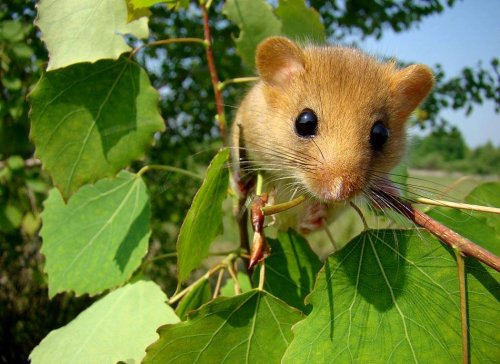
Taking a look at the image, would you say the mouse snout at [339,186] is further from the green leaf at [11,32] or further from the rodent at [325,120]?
the green leaf at [11,32]

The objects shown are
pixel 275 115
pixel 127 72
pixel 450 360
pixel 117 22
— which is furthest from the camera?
pixel 275 115

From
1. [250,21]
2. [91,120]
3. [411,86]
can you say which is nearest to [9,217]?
[91,120]

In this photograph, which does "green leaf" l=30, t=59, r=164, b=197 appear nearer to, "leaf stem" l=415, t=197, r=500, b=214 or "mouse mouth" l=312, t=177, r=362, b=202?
"mouse mouth" l=312, t=177, r=362, b=202

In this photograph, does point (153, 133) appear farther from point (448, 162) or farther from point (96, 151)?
point (448, 162)

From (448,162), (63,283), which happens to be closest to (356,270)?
(63,283)

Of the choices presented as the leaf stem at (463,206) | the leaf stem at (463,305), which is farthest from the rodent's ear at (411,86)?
the leaf stem at (463,305)

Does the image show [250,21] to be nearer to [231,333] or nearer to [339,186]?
[339,186]

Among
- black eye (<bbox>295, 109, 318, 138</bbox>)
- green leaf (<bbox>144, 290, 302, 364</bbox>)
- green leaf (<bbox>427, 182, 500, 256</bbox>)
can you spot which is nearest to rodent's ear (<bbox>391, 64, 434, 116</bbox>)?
black eye (<bbox>295, 109, 318, 138</bbox>)
